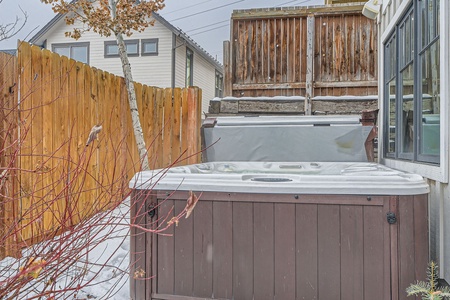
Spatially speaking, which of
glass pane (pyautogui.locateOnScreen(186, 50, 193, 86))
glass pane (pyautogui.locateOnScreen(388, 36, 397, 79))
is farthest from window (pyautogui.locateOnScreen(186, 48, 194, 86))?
glass pane (pyautogui.locateOnScreen(388, 36, 397, 79))

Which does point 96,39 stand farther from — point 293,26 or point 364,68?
point 364,68

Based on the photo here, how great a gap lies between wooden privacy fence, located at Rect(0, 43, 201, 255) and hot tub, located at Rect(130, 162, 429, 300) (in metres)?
0.41

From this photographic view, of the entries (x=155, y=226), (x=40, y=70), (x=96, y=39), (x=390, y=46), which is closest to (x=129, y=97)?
(x=40, y=70)

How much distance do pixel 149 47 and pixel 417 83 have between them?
9334mm

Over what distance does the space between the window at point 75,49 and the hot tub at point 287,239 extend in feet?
32.9

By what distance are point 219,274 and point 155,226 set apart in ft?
1.59

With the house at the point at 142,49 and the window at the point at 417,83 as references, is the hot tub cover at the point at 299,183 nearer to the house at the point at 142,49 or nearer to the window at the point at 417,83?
the window at the point at 417,83

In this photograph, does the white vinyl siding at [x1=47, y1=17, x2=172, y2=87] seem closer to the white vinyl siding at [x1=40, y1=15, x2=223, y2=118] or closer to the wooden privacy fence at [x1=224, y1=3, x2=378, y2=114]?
the white vinyl siding at [x1=40, y1=15, x2=223, y2=118]

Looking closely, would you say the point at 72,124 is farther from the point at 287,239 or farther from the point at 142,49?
the point at 142,49

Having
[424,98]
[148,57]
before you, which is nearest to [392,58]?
[424,98]

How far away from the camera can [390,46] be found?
12.4ft

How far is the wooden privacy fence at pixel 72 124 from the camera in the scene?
95.1 inches

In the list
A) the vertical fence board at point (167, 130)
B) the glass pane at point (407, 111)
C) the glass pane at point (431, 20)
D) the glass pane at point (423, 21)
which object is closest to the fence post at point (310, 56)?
the vertical fence board at point (167, 130)

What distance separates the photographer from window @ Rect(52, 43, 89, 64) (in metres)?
11.2
